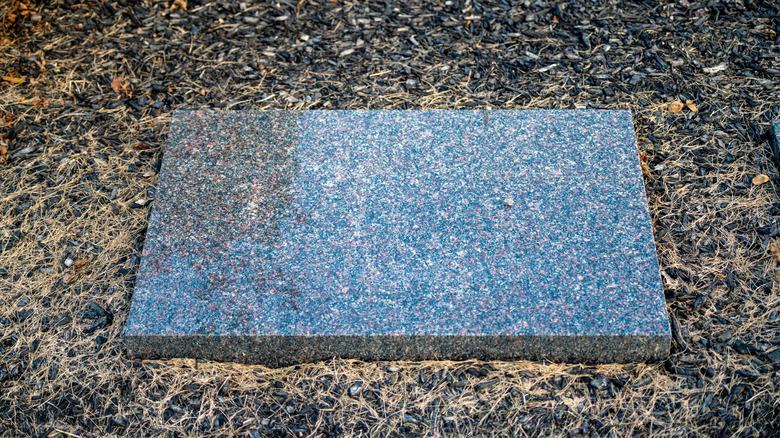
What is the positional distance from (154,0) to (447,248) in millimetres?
2534

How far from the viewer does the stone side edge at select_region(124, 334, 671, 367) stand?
2.33 m

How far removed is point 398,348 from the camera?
93.9 inches

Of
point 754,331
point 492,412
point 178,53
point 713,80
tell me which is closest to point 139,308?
point 492,412

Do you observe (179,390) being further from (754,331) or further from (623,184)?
(754,331)

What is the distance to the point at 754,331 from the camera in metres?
2.41

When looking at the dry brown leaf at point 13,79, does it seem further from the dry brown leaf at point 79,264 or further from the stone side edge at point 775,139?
the stone side edge at point 775,139

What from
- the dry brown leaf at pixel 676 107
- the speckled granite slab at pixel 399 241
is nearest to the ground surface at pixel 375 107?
the dry brown leaf at pixel 676 107

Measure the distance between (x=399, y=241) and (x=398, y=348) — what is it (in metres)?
0.45

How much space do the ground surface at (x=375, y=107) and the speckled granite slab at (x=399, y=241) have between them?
0.16 m

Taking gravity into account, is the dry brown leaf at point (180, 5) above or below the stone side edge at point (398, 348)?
above

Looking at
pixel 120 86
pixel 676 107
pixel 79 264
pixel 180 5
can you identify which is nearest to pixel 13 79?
pixel 120 86

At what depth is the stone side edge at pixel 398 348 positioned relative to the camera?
7.64 feet

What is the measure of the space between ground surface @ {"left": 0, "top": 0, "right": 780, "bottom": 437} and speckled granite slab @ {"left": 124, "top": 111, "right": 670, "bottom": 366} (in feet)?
0.51

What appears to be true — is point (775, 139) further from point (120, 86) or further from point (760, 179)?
point (120, 86)
